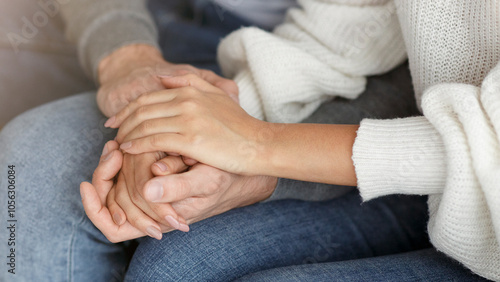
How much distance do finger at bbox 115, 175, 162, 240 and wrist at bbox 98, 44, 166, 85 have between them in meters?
0.30

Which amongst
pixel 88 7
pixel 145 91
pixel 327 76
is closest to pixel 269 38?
pixel 327 76

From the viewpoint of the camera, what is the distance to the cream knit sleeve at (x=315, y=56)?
2.41 feet

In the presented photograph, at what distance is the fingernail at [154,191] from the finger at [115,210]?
0.09 m

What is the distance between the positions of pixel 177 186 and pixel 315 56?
368 mm

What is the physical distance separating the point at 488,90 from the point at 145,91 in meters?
0.53

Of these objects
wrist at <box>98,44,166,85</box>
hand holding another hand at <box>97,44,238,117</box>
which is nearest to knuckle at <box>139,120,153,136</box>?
hand holding another hand at <box>97,44,238,117</box>

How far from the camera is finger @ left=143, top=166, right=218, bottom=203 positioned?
56 centimetres

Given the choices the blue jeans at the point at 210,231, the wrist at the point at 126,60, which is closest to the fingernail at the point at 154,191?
the blue jeans at the point at 210,231

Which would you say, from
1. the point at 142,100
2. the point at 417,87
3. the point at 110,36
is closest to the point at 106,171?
the point at 142,100

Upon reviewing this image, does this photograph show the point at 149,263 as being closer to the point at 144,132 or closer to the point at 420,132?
the point at 144,132

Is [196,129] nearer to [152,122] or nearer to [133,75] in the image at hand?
[152,122]

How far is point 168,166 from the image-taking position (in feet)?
1.99

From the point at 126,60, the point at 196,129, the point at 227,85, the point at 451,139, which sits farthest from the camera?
the point at 126,60

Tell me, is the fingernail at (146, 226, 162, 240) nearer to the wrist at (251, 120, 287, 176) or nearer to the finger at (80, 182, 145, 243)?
the finger at (80, 182, 145, 243)
